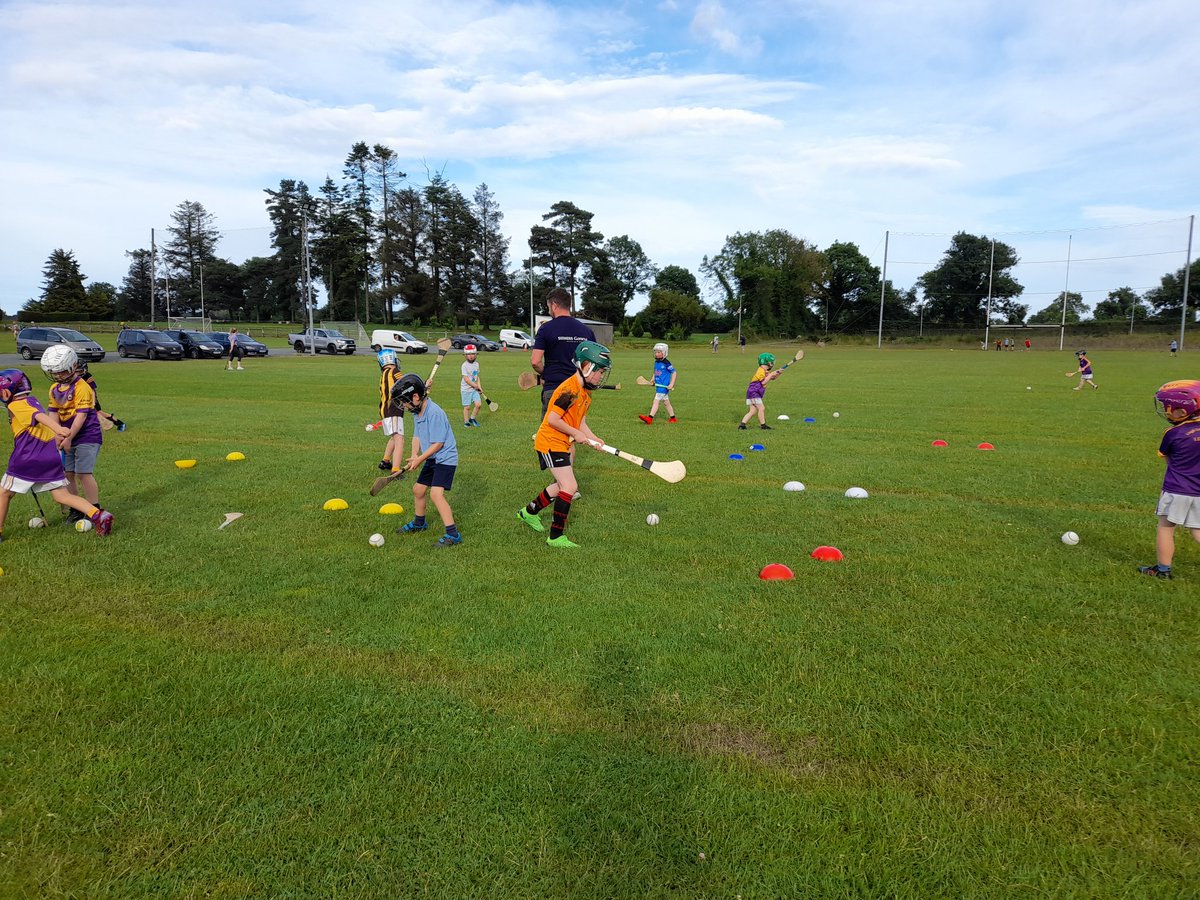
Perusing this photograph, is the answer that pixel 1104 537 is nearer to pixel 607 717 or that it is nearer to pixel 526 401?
pixel 607 717

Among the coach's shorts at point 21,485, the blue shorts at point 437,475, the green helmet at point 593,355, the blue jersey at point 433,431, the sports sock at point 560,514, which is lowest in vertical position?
the sports sock at point 560,514

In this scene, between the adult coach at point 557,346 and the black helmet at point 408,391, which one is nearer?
the black helmet at point 408,391

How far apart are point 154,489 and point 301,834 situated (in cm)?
838

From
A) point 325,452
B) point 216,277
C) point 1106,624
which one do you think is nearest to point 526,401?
point 325,452

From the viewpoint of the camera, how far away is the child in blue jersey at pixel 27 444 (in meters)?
7.00

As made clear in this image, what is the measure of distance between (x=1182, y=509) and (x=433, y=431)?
6.95 meters

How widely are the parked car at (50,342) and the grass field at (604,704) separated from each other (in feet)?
127

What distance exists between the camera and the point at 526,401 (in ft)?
71.2

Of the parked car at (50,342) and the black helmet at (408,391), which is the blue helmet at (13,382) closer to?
the black helmet at (408,391)

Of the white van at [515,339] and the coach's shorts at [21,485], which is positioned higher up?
the white van at [515,339]

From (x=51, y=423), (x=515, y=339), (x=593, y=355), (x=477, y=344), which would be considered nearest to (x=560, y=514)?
(x=593, y=355)

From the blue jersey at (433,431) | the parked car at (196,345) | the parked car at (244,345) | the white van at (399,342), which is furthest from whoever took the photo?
the white van at (399,342)

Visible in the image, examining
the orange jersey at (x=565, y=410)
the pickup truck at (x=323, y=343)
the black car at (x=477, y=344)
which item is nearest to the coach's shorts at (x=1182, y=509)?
the orange jersey at (x=565, y=410)

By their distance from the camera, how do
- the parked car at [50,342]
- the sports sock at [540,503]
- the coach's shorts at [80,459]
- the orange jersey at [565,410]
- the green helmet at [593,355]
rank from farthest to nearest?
1. the parked car at [50,342]
2. the coach's shorts at [80,459]
3. the sports sock at [540,503]
4. the orange jersey at [565,410]
5. the green helmet at [593,355]
